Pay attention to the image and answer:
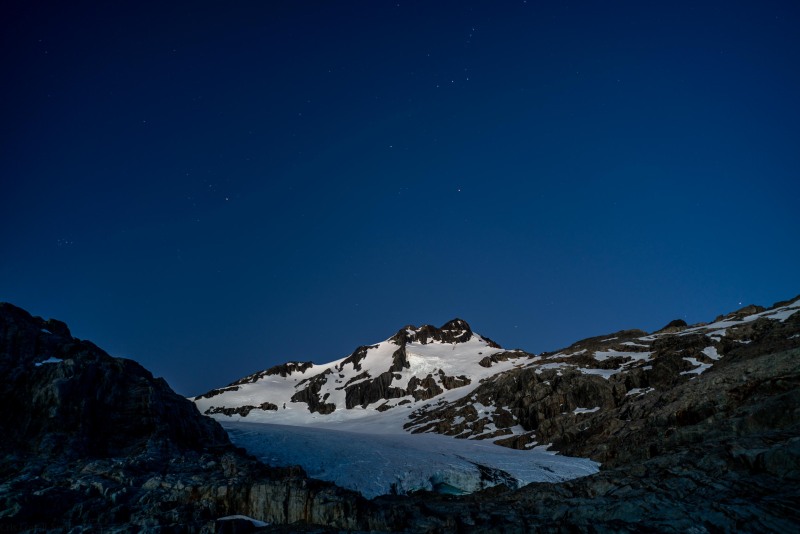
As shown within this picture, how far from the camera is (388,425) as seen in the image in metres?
122

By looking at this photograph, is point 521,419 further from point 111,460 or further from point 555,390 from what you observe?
point 111,460

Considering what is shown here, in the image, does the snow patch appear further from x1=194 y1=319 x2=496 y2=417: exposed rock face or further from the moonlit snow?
x1=194 y1=319 x2=496 y2=417: exposed rock face

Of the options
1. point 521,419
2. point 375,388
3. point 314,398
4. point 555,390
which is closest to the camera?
point 555,390

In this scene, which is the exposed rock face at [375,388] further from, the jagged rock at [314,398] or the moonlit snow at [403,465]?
the moonlit snow at [403,465]

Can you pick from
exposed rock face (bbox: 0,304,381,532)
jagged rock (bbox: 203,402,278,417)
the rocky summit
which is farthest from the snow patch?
jagged rock (bbox: 203,402,278,417)

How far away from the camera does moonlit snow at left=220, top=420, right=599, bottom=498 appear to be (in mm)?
42875

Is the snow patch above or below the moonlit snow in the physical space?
above

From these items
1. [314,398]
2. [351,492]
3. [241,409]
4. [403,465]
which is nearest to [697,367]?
[403,465]

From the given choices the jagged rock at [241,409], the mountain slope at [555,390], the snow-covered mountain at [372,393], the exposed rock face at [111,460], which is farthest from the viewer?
the jagged rock at [241,409]

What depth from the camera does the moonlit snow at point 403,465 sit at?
42875mm

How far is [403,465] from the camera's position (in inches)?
1841

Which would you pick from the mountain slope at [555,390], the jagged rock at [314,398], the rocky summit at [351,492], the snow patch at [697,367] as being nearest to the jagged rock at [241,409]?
the mountain slope at [555,390]

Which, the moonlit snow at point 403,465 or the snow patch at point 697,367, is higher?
the snow patch at point 697,367

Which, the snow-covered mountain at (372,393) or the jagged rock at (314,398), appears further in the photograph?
the jagged rock at (314,398)
